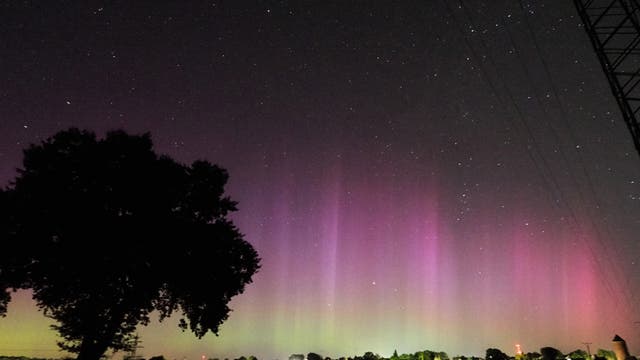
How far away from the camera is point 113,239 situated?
81.1 feet

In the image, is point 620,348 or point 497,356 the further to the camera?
point 497,356

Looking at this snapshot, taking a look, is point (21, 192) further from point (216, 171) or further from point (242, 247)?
point (242, 247)

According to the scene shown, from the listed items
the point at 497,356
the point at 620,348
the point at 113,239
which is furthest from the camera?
the point at 497,356

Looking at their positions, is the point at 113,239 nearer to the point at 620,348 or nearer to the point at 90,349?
the point at 90,349

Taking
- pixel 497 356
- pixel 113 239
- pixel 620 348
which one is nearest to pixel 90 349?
pixel 113 239

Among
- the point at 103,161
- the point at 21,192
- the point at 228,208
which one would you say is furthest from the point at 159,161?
the point at 21,192

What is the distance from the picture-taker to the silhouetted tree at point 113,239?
79.0 ft

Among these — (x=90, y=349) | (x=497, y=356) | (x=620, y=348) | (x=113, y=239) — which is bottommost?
(x=497, y=356)

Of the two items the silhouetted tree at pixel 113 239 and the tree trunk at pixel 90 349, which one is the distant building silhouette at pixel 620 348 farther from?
the tree trunk at pixel 90 349

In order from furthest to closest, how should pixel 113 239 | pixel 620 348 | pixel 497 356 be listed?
pixel 497 356 < pixel 620 348 < pixel 113 239

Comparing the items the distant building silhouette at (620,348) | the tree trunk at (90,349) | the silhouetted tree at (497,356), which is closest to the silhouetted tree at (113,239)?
the tree trunk at (90,349)

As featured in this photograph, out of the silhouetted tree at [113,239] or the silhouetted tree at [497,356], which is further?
the silhouetted tree at [497,356]

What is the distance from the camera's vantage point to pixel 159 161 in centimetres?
2850

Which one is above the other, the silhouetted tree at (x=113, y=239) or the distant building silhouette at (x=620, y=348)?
the silhouetted tree at (x=113, y=239)
